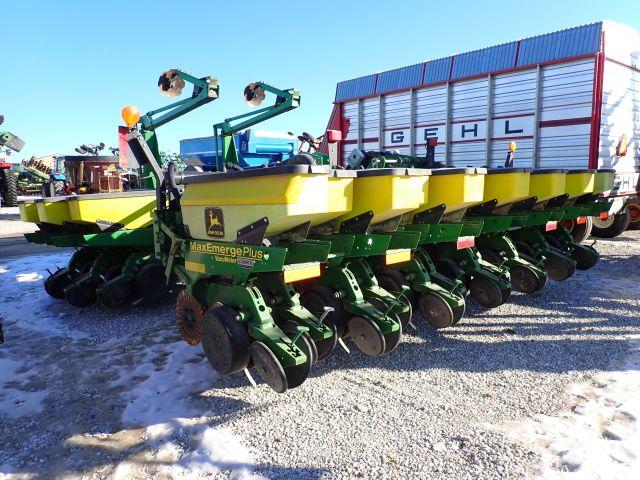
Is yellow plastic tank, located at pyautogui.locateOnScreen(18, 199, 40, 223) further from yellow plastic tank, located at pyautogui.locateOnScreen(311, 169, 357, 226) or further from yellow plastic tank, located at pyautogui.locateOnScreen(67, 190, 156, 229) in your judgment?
yellow plastic tank, located at pyautogui.locateOnScreen(311, 169, 357, 226)

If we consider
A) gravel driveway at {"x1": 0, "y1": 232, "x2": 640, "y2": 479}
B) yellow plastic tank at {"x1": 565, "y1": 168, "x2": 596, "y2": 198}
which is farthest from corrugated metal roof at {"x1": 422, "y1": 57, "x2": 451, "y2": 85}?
gravel driveway at {"x1": 0, "y1": 232, "x2": 640, "y2": 479}

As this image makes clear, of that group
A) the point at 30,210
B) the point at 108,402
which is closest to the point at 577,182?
the point at 108,402

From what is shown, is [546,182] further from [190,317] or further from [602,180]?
[190,317]

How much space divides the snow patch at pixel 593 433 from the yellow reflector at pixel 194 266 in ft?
7.31

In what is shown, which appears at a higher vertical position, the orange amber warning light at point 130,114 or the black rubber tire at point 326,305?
the orange amber warning light at point 130,114

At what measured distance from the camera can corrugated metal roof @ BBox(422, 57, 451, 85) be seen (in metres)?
8.40

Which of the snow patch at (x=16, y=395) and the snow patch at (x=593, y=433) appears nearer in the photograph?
the snow patch at (x=593, y=433)

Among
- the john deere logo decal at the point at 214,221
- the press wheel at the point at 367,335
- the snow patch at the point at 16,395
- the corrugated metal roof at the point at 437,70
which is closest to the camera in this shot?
the snow patch at the point at 16,395

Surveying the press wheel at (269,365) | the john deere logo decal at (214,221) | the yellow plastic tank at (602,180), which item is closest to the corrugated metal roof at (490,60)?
the yellow plastic tank at (602,180)

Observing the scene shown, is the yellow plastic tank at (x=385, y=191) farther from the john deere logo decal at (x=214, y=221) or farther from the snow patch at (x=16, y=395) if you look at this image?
the snow patch at (x=16, y=395)

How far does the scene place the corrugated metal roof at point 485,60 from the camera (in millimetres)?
7695

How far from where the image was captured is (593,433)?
259 centimetres

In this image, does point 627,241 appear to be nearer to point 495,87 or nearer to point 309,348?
point 495,87

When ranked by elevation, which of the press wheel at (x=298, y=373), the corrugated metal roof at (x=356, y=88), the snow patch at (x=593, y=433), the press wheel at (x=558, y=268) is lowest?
the snow patch at (x=593, y=433)
